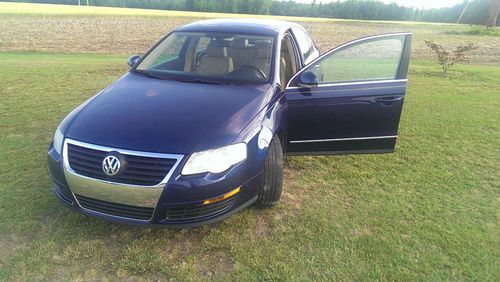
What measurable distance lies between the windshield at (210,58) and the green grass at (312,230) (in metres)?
1.22

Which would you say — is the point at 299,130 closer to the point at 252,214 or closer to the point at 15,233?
the point at 252,214

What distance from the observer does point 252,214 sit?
3.16 metres

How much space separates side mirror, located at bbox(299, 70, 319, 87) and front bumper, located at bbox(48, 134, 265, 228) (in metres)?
1.13

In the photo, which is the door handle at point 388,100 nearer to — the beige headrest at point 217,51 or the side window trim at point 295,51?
the side window trim at point 295,51

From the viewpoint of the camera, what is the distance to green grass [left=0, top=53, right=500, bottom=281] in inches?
98.5

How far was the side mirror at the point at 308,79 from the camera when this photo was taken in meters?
3.47

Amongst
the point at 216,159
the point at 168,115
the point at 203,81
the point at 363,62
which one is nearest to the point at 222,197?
the point at 216,159

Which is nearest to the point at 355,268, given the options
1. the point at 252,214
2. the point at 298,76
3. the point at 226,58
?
the point at 252,214

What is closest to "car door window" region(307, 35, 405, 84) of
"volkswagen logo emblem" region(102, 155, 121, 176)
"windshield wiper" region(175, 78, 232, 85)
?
"windshield wiper" region(175, 78, 232, 85)

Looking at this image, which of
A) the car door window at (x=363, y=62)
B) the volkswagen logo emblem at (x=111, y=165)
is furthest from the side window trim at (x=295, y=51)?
the volkswagen logo emblem at (x=111, y=165)

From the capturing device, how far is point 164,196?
2412 millimetres

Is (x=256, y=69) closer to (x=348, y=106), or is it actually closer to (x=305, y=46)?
(x=348, y=106)

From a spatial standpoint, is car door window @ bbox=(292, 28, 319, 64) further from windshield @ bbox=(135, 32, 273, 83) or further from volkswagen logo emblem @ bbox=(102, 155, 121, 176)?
volkswagen logo emblem @ bbox=(102, 155, 121, 176)

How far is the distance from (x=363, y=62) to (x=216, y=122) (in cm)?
278
